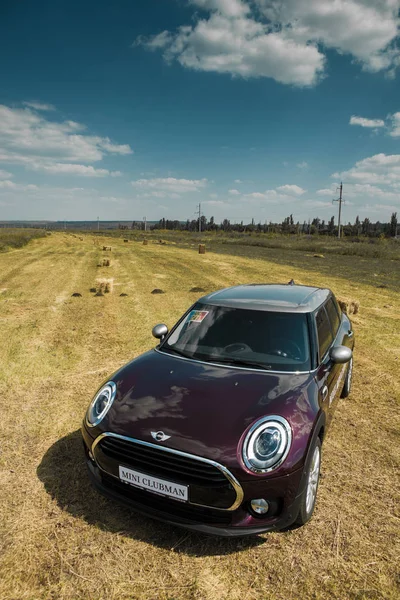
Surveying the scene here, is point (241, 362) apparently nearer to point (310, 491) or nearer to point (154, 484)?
point (310, 491)

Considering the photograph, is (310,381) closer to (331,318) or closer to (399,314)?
(331,318)

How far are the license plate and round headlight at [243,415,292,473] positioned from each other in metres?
0.52

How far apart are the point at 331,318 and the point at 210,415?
266cm

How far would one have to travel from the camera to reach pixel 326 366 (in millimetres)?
3820

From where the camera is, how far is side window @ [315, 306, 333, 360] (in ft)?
13.0

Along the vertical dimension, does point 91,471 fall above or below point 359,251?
below

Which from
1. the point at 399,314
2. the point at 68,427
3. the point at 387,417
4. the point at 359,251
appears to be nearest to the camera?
the point at 68,427

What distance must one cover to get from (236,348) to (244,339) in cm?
15

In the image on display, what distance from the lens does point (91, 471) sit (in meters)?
3.25

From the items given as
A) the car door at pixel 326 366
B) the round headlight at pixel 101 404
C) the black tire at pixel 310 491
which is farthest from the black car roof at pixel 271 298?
the round headlight at pixel 101 404

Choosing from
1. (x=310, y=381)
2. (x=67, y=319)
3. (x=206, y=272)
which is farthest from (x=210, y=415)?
(x=206, y=272)

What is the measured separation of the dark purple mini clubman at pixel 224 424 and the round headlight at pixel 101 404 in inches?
0.6

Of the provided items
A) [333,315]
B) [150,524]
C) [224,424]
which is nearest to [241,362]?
[224,424]

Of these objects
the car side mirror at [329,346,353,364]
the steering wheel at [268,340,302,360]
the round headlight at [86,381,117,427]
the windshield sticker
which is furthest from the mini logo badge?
the car side mirror at [329,346,353,364]
